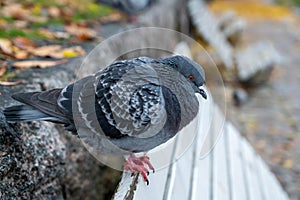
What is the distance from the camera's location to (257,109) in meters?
8.16

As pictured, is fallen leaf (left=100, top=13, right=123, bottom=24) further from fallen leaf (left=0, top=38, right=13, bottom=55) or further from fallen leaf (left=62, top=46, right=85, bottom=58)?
fallen leaf (left=0, top=38, right=13, bottom=55)

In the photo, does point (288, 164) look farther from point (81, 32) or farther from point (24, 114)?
point (24, 114)

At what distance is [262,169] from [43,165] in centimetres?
243

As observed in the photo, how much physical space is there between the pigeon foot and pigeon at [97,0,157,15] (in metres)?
4.02

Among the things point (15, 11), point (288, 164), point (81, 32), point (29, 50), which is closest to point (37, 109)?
point (29, 50)

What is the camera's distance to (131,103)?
2830 millimetres

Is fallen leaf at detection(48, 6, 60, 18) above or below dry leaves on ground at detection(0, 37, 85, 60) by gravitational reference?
below

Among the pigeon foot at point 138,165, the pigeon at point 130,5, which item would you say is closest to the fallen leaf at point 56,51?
the pigeon foot at point 138,165

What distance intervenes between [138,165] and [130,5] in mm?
4322

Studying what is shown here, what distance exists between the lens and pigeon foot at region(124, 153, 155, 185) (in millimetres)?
2920

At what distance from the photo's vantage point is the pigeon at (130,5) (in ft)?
22.6

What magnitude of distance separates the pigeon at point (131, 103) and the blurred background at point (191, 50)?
33 centimetres

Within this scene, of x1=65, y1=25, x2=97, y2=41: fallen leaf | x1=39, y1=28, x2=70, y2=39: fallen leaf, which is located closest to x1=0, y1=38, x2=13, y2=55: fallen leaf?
x1=39, y1=28, x2=70, y2=39: fallen leaf

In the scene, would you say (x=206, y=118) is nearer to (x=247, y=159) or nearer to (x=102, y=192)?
(x=247, y=159)
